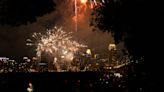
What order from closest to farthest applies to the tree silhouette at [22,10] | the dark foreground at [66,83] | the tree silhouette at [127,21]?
1. the tree silhouette at [22,10]
2. the tree silhouette at [127,21]
3. the dark foreground at [66,83]

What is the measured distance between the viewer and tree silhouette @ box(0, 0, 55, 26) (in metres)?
13.5

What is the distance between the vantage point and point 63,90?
22391 millimetres

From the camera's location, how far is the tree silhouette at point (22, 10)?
1355 centimetres

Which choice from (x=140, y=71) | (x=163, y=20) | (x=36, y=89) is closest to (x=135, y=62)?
(x=140, y=71)

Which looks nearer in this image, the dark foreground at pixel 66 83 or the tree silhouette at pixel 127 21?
the tree silhouette at pixel 127 21

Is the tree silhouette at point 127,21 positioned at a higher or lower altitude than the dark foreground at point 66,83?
higher

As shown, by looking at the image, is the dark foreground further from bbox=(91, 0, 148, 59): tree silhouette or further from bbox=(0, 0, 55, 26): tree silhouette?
bbox=(0, 0, 55, 26): tree silhouette

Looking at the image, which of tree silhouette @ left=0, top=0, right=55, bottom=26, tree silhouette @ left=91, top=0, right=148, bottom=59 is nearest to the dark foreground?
tree silhouette @ left=91, top=0, right=148, bottom=59

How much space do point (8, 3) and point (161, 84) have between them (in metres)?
7.12

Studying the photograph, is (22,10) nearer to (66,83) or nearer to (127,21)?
(127,21)

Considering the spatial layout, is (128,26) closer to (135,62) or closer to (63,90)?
(135,62)

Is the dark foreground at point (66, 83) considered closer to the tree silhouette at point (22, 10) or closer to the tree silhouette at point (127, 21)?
the tree silhouette at point (127, 21)

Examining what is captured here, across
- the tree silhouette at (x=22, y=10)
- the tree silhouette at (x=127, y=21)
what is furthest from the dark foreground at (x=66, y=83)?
the tree silhouette at (x=22, y=10)

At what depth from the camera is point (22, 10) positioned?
1379 cm
